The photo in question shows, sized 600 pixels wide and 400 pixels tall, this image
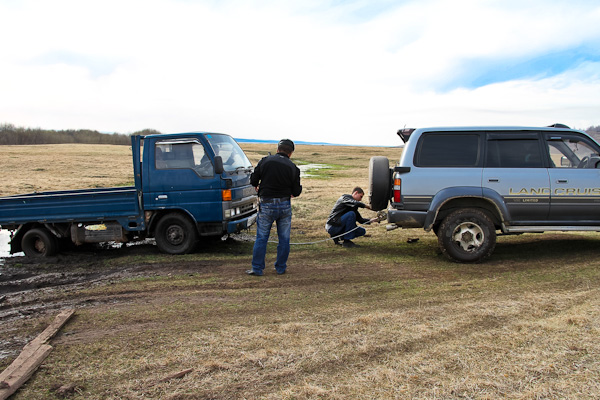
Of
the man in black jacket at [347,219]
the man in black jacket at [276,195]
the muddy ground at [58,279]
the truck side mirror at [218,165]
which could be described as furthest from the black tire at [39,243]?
the man in black jacket at [347,219]

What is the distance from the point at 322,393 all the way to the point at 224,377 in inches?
31.6

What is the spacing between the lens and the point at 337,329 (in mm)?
4156

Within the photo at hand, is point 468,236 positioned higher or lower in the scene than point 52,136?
lower

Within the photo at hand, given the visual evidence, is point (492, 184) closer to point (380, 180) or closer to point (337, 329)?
point (380, 180)

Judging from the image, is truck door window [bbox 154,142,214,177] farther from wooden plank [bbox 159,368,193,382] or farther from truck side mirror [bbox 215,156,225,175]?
wooden plank [bbox 159,368,193,382]

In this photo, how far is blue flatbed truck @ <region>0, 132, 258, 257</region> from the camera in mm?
7543

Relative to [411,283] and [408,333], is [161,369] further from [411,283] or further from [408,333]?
[411,283]

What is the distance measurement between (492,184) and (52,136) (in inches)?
2896

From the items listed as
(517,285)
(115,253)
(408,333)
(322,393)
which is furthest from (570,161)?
(115,253)

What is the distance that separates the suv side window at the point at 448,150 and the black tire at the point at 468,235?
2.60 ft

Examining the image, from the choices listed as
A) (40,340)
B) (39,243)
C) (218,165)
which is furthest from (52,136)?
(40,340)

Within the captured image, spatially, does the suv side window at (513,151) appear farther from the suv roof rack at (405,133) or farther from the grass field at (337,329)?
the grass field at (337,329)

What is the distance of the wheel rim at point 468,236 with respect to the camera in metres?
6.62

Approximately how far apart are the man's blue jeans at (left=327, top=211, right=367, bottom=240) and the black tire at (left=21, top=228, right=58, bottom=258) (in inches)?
210
